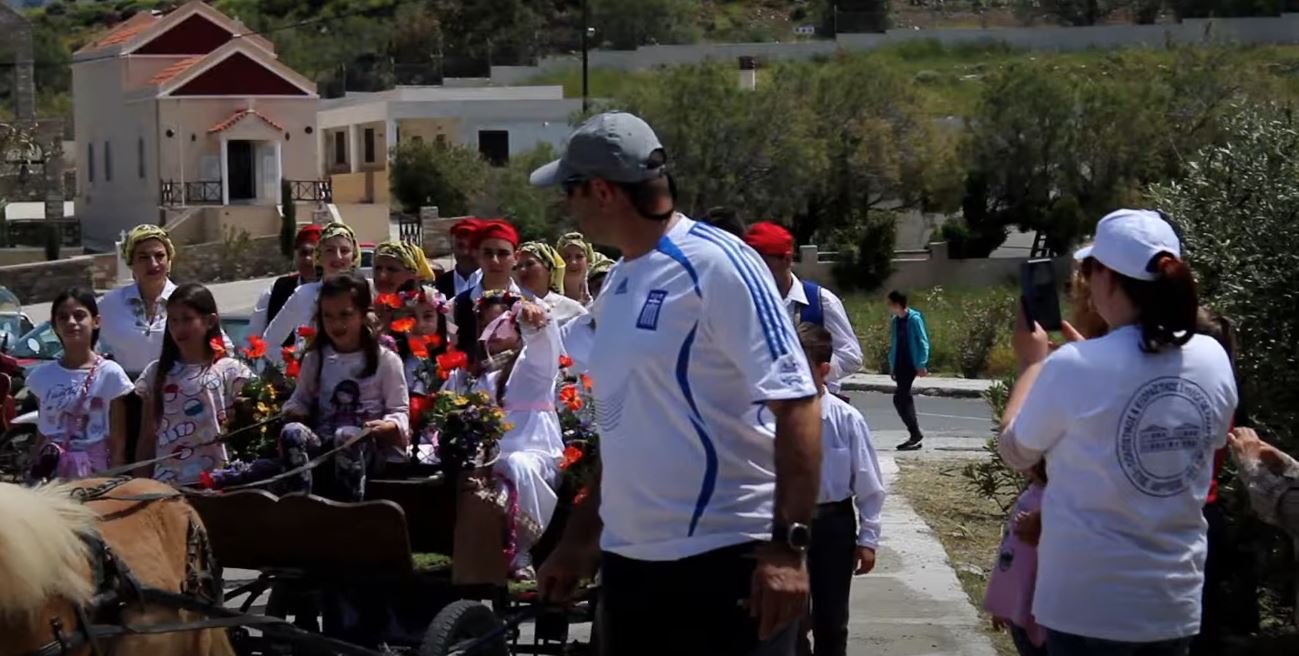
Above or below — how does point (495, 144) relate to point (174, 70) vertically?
below

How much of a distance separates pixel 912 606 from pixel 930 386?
1669 centimetres

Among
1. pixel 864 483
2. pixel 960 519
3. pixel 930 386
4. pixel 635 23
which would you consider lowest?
pixel 930 386

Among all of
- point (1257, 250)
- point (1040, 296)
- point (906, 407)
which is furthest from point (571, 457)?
point (906, 407)

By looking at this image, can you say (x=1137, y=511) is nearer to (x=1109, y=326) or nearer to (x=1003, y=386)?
(x=1109, y=326)

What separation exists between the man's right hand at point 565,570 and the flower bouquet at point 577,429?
2813 millimetres

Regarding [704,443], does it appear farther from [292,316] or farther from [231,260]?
[231,260]

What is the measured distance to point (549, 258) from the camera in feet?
32.3

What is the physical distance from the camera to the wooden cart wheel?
705 centimetres

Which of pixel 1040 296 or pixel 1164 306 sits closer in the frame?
pixel 1164 306

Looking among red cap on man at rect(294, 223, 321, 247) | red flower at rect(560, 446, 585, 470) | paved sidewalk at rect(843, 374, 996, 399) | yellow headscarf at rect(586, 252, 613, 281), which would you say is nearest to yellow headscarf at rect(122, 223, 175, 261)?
red cap on man at rect(294, 223, 321, 247)

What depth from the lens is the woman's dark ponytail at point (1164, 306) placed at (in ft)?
16.2

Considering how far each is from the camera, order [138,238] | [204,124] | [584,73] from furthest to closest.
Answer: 1. [584,73]
2. [204,124]
3. [138,238]

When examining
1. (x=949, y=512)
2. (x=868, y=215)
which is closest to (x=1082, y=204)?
(x=868, y=215)

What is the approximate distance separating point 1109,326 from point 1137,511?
595mm
